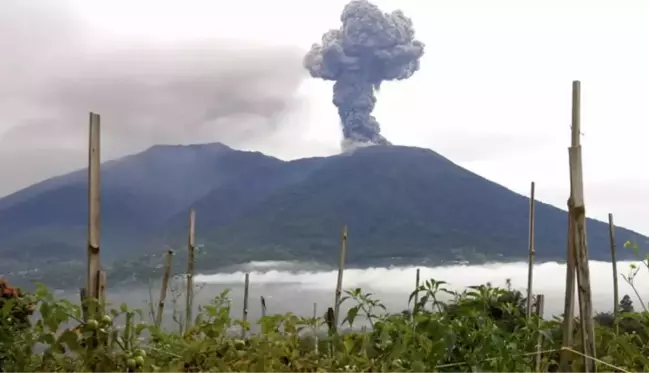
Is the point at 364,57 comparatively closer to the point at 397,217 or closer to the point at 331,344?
the point at 397,217

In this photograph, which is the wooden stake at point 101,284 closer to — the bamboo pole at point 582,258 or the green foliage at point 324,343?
the green foliage at point 324,343

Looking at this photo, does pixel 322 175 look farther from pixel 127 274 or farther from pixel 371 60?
pixel 127 274

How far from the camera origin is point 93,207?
1.78 metres

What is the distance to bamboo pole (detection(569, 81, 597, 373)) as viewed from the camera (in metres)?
1.33

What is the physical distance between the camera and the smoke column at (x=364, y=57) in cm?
5703

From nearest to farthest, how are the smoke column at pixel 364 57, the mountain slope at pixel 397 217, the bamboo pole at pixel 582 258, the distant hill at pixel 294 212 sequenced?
the bamboo pole at pixel 582 258 < the smoke column at pixel 364 57 < the mountain slope at pixel 397 217 < the distant hill at pixel 294 212

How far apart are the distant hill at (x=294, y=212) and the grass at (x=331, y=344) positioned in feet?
192

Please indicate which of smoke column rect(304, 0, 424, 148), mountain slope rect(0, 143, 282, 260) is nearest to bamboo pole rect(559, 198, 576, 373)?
smoke column rect(304, 0, 424, 148)

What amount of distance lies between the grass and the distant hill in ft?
192

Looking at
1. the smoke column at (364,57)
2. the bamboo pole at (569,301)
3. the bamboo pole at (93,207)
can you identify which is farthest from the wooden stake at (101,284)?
the smoke column at (364,57)

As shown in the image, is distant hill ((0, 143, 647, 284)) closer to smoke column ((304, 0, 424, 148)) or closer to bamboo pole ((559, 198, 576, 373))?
smoke column ((304, 0, 424, 148))

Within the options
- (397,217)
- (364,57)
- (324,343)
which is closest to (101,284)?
(324,343)

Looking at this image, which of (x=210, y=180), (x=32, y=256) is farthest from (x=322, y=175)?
(x=32, y=256)

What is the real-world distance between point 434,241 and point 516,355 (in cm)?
6871
